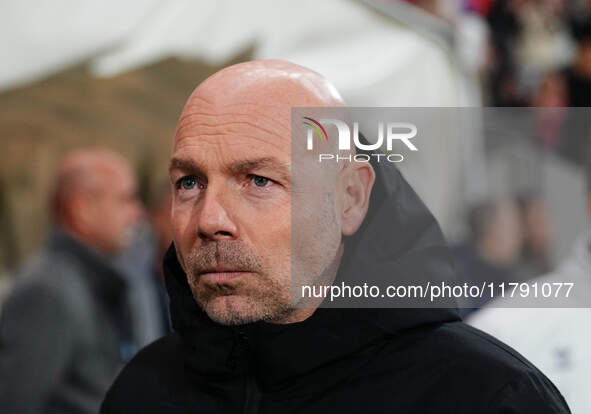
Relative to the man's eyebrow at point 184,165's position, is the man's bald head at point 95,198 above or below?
above

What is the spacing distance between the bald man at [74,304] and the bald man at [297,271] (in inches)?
79.4

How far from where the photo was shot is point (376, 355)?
5.41ft

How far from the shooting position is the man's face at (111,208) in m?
4.10

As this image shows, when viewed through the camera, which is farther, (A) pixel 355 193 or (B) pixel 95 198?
(B) pixel 95 198

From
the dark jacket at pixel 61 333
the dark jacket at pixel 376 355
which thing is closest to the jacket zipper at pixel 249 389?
the dark jacket at pixel 376 355

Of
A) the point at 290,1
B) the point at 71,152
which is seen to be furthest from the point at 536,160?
the point at 71,152

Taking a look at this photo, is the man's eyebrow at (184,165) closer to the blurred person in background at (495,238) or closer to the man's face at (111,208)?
the blurred person in background at (495,238)

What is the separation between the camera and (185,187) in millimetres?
1640

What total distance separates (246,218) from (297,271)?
0.12 meters

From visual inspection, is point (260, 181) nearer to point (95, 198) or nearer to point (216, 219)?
point (216, 219)

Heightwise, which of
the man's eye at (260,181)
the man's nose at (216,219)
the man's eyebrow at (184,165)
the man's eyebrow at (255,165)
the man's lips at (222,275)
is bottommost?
the man's lips at (222,275)

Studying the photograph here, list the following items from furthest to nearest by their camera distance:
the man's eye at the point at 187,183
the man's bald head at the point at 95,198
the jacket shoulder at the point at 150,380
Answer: the man's bald head at the point at 95,198, the jacket shoulder at the point at 150,380, the man's eye at the point at 187,183

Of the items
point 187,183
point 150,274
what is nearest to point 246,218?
point 187,183

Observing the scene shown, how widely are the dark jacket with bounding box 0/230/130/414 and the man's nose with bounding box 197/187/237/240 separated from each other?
2.23 meters
